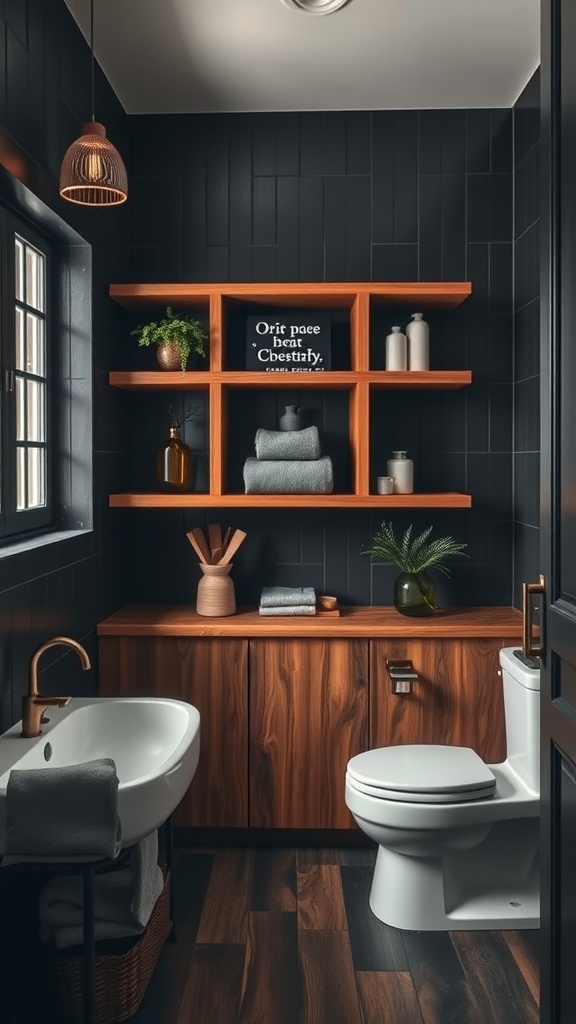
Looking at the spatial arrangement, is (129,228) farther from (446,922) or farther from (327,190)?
(446,922)

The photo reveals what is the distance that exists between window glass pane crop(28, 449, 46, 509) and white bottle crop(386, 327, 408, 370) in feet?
4.11

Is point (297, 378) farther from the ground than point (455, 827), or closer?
farther from the ground

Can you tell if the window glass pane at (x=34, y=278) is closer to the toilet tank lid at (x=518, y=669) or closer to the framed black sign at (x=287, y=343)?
the framed black sign at (x=287, y=343)

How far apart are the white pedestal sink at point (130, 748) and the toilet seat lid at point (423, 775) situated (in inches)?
23.0

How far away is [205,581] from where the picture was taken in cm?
313

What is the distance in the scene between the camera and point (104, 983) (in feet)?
6.66

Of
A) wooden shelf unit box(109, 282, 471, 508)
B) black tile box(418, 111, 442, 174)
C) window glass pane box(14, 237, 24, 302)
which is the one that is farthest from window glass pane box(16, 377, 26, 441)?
black tile box(418, 111, 442, 174)

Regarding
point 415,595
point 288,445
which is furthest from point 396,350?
point 415,595

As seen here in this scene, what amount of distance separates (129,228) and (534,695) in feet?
7.27

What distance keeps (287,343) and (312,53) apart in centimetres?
95

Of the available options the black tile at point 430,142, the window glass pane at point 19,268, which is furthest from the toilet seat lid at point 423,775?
the black tile at point 430,142

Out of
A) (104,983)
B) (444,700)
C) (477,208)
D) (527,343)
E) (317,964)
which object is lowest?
(317,964)

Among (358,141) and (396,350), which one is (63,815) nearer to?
(396,350)

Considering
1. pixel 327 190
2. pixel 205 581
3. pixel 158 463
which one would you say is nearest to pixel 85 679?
pixel 205 581
